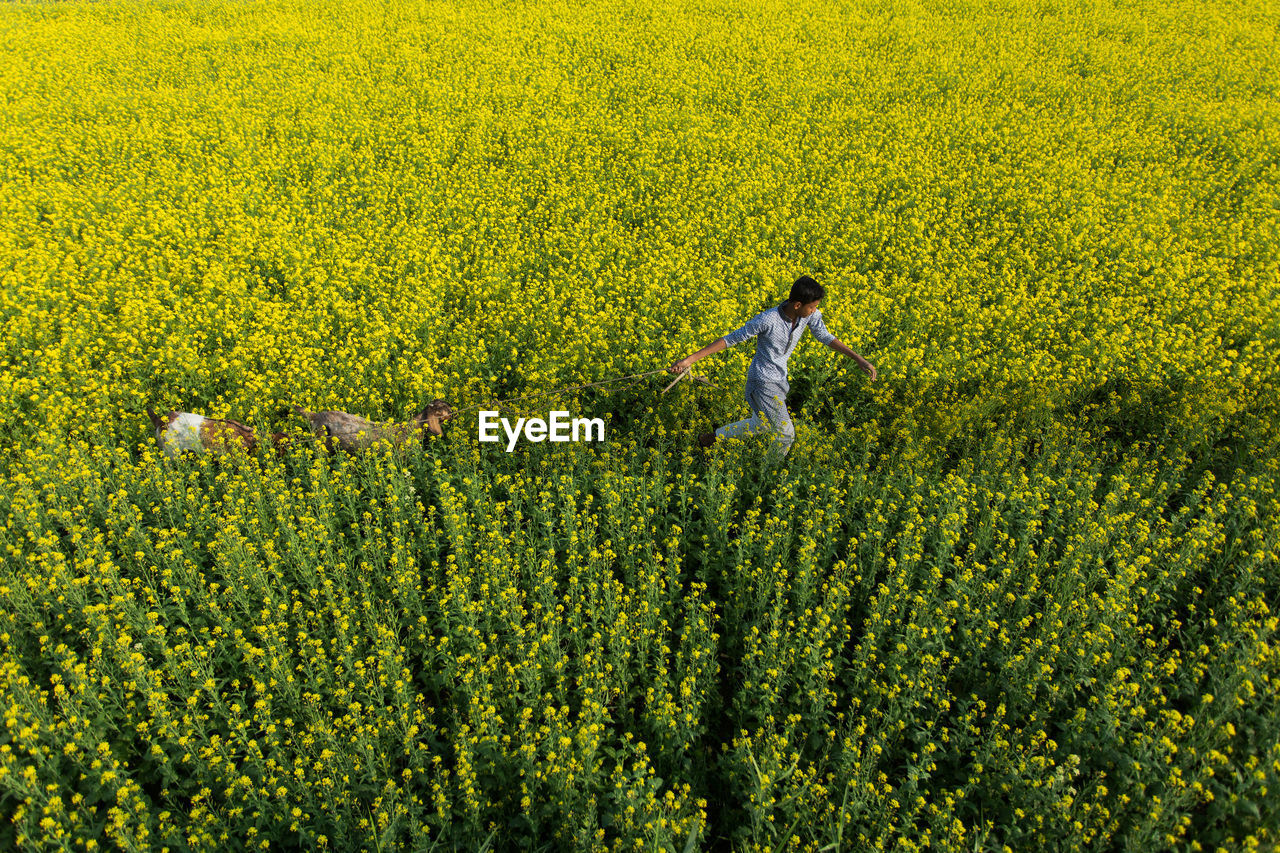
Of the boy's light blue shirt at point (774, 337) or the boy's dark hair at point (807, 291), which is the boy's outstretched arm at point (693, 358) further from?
the boy's dark hair at point (807, 291)

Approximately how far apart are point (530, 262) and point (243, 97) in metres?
10.4

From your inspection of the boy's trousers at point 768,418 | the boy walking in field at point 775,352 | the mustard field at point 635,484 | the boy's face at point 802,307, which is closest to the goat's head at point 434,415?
the mustard field at point 635,484

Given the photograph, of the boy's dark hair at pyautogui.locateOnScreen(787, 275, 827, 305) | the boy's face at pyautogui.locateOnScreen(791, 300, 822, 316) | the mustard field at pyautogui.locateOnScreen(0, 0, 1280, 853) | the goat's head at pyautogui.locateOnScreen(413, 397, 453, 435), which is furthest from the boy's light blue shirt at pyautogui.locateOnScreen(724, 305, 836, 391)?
the goat's head at pyautogui.locateOnScreen(413, 397, 453, 435)

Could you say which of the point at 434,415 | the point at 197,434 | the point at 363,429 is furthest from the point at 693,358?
the point at 197,434

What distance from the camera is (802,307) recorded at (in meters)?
5.81

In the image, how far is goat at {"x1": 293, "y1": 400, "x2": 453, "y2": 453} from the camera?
6578 millimetres

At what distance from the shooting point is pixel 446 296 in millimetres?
9719

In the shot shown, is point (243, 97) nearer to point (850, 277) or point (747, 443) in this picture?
point (850, 277)

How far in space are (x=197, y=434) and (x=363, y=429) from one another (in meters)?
1.48

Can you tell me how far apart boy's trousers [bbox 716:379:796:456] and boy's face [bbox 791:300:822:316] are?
752 millimetres

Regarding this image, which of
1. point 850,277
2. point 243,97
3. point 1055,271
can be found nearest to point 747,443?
point 850,277

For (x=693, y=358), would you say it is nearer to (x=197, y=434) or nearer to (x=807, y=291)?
(x=807, y=291)

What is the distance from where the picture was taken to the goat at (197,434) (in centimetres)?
638

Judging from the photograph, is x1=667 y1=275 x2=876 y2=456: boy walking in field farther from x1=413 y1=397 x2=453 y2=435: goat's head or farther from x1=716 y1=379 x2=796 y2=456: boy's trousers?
x1=413 y1=397 x2=453 y2=435: goat's head
